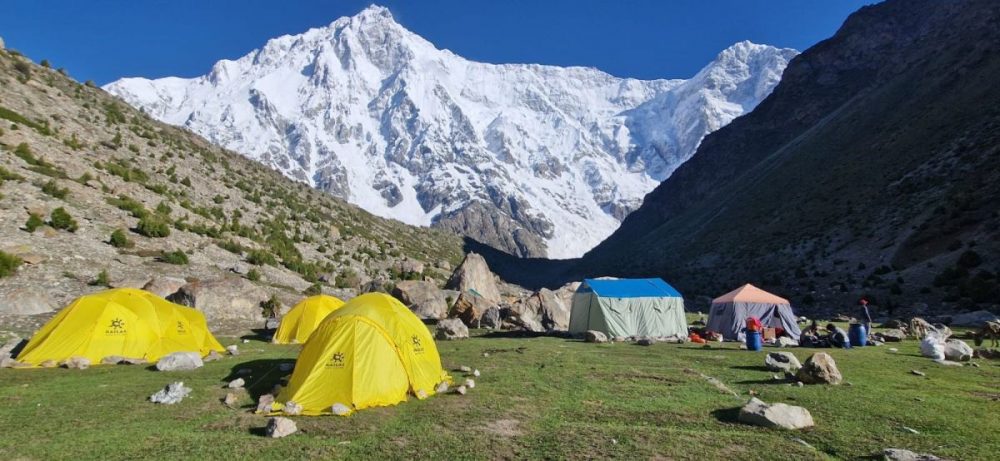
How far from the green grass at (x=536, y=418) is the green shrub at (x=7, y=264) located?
978cm

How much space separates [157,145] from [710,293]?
54.6 m

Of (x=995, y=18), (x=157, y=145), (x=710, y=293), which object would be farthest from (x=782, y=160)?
(x=157, y=145)

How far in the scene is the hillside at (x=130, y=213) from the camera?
22641 millimetres

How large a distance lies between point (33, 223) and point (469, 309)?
20.4 m

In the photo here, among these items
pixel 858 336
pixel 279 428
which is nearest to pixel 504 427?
pixel 279 428

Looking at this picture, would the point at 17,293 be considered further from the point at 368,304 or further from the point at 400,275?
the point at 400,275

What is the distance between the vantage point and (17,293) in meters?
18.5

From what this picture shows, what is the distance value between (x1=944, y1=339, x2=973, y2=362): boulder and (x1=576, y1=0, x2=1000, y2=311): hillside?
17157mm

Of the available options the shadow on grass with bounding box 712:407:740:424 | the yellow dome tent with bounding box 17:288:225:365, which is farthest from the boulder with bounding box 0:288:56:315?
the shadow on grass with bounding box 712:407:740:424

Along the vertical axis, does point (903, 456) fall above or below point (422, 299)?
below

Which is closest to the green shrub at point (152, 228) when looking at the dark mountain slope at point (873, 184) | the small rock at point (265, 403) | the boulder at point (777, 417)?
the small rock at point (265, 403)

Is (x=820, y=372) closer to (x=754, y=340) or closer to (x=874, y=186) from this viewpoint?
(x=754, y=340)

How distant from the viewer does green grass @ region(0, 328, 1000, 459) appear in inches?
305

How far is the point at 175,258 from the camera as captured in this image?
2692cm
